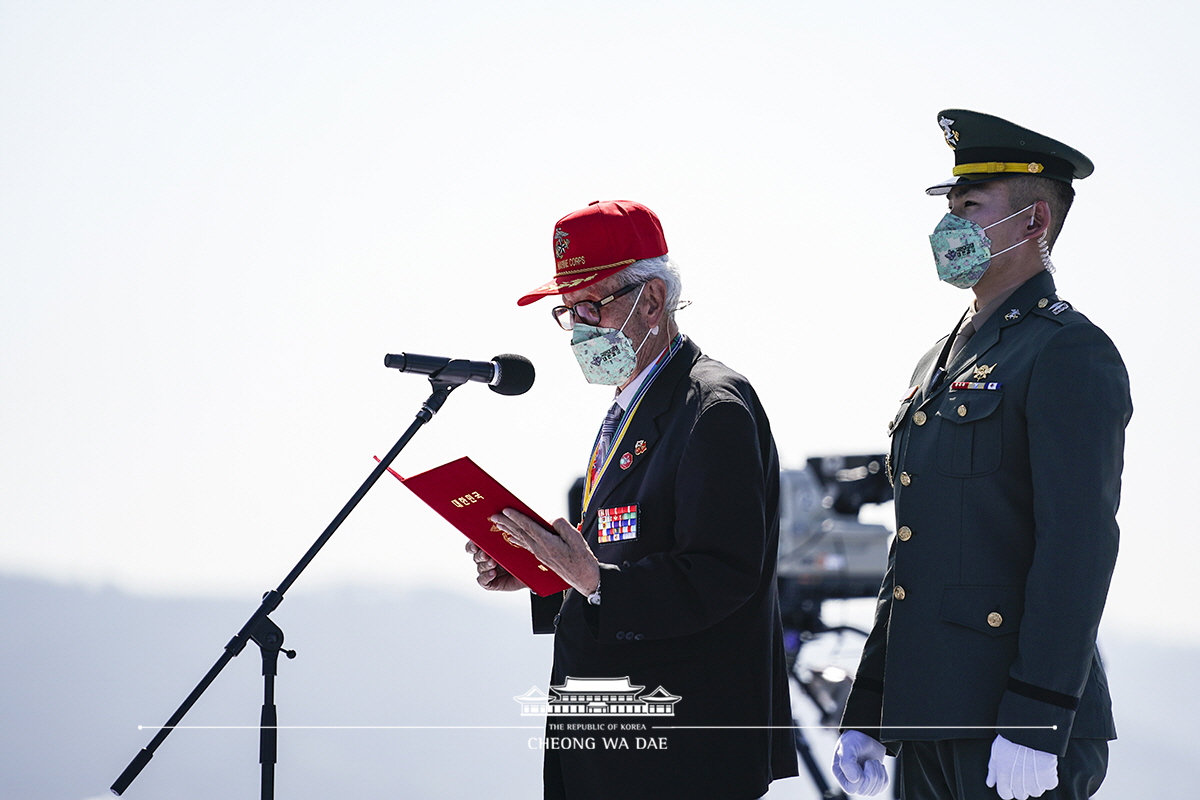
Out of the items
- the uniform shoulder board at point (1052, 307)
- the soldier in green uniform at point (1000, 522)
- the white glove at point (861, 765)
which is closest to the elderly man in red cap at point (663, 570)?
the white glove at point (861, 765)

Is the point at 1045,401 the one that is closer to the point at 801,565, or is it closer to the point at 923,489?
the point at 923,489

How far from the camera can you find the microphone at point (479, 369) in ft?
7.20

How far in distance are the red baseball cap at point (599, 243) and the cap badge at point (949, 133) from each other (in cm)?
61

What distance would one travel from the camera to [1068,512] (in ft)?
5.84

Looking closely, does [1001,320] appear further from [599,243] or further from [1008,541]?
[599,243]

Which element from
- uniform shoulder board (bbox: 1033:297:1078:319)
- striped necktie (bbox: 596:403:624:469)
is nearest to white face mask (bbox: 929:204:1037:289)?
uniform shoulder board (bbox: 1033:297:1078:319)

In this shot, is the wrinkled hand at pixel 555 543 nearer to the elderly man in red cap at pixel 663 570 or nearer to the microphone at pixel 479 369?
the elderly man in red cap at pixel 663 570

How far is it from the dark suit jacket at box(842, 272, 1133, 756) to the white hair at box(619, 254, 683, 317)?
0.56 metres

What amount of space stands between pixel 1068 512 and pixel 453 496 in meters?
0.99

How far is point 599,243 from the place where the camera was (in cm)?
236

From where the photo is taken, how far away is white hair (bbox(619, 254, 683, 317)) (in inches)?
93.0

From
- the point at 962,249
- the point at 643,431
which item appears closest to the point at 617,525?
the point at 643,431

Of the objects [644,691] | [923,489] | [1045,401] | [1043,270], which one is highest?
[1043,270]

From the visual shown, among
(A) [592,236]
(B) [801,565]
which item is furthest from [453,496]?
(B) [801,565]
